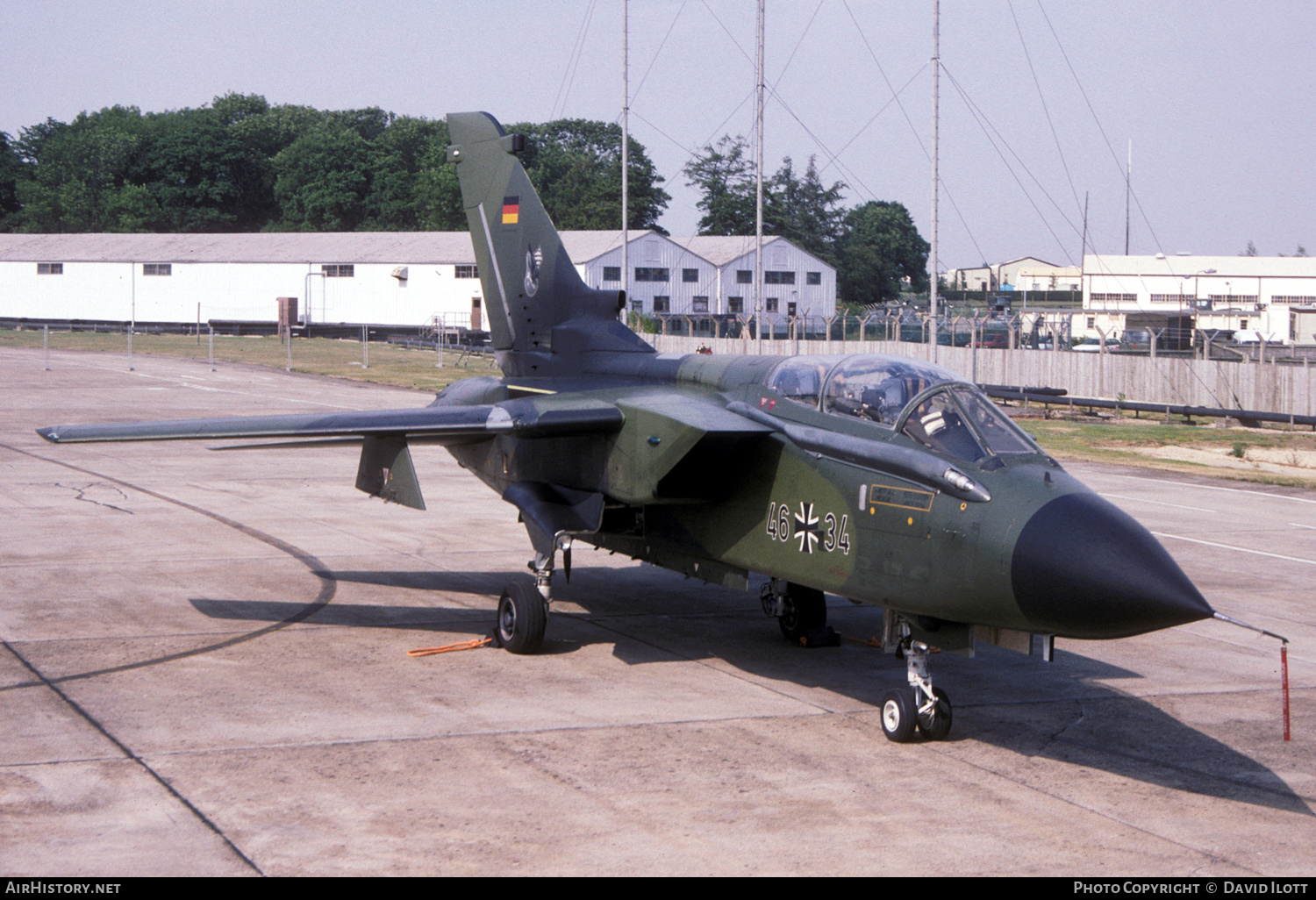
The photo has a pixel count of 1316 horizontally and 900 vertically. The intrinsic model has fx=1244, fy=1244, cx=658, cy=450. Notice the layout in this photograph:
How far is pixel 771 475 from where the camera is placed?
10.5m

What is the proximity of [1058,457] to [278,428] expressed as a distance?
72.8 feet

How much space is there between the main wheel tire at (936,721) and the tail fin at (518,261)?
614cm

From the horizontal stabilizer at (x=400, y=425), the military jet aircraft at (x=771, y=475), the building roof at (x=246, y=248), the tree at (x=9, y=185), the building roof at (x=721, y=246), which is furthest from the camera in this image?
the tree at (x=9, y=185)

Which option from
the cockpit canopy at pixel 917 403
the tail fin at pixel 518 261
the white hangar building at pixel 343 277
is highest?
the white hangar building at pixel 343 277

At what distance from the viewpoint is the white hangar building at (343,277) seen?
80875 mm

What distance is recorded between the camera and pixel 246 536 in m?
17.7

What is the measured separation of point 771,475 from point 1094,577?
3.23m

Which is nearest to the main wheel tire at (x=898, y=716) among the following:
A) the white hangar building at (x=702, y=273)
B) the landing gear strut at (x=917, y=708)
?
the landing gear strut at (x=917, y=708)

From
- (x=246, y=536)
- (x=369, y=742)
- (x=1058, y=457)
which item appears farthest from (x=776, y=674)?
(x=1058, y=457)

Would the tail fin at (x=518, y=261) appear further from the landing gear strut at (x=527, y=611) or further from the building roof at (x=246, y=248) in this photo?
the building roof at (x=246, y=248)

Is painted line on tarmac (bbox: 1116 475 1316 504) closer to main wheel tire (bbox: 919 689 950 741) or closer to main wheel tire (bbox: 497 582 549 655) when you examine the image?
main wheel tire (bbox: 919 689 950 741)

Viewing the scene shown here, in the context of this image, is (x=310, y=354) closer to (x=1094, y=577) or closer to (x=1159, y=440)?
(x=1159, y=440)

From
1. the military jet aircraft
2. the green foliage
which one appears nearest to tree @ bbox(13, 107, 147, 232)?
the green foliage

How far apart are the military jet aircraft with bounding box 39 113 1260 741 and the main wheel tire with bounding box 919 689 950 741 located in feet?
0.06
